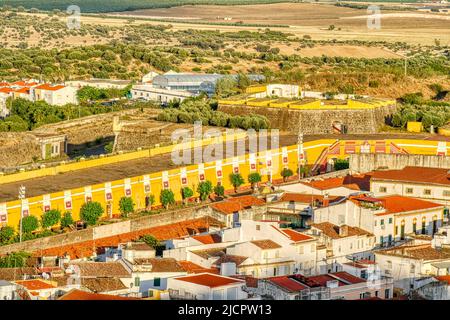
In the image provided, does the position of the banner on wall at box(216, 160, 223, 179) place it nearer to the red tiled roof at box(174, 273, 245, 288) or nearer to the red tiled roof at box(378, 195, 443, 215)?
the red tiled roof at box(378, 195, 443, 215)

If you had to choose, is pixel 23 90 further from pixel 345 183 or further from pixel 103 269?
pixel 103 269

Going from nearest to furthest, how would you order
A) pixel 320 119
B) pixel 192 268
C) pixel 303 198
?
1. pixel 192 268
2. pixel 303 198
3. pixel 320 119

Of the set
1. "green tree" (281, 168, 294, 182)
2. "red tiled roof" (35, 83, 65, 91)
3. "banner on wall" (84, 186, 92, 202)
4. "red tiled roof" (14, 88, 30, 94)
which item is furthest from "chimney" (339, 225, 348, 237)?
"red tiled roof" (14, 88, 30, 94)

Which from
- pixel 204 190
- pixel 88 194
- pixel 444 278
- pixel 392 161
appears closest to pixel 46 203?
pixel 88 194

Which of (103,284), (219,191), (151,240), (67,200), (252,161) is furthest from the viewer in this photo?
(252,161)

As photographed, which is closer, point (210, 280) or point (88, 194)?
point (210, 280)

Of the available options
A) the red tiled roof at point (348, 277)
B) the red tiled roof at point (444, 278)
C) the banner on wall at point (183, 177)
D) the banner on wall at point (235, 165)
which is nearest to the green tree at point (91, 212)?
the banner on wall at point (183, 177)

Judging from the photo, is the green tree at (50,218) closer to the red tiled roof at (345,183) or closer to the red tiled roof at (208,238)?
the red tiled roof at (208,238)
